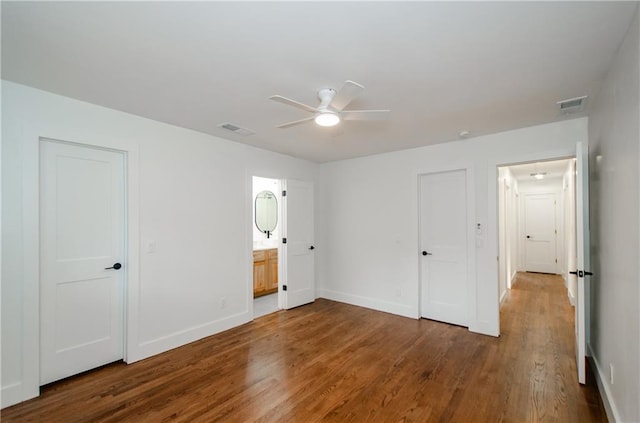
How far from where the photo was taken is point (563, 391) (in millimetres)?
2436

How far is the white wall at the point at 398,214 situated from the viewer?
3.54 metres

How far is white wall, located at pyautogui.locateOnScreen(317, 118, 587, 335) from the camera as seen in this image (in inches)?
139

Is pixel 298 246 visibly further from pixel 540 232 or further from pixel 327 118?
pixel 540 232

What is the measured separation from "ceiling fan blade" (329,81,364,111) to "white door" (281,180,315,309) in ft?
8.67

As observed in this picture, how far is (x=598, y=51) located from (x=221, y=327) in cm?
447

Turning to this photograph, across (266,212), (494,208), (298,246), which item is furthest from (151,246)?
(494,208)

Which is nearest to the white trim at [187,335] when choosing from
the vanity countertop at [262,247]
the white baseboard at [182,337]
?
the white baseboard at [182,337]

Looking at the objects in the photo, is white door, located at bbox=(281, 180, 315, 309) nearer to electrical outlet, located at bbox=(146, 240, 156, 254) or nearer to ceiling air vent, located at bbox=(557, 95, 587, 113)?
electrical outlet, located at bbox=(146, 240, 156, 254)

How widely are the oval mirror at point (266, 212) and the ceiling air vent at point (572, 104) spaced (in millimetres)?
4823

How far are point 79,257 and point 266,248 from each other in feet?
10.2

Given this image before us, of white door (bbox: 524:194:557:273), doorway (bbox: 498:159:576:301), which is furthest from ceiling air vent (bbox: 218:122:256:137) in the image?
white door (bbox: 524:194:557:273)

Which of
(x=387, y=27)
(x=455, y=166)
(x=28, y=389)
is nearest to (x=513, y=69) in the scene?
(x=387, y=27)

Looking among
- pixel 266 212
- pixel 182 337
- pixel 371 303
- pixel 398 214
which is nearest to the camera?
pixel 182 337

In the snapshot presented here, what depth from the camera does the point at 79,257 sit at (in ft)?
8.87
